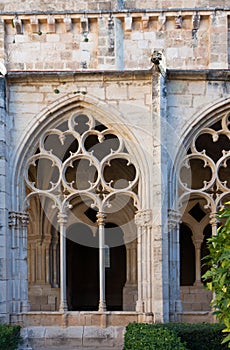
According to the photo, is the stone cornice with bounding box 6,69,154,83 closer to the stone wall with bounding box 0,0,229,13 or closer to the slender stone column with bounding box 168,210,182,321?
the slender stone column with bounding box 168,210,182,321

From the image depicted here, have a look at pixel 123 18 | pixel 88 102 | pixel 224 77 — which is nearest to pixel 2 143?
pixel 88 102

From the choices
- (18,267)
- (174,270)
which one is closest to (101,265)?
(174,270)

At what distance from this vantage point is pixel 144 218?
8.91 m

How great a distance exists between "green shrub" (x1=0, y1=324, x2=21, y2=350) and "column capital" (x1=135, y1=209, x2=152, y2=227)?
2200 millimetres

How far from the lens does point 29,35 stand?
12.1 meters

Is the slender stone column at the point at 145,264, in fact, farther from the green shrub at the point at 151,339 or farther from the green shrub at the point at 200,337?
the green shrub at the point at 151,339

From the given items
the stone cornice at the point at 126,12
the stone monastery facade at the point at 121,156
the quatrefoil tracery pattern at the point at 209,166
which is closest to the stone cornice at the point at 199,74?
the stone monastery facade at the point at 121,156

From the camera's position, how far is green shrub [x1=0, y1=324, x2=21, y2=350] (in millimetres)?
7277

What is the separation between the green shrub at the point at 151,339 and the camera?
643cm

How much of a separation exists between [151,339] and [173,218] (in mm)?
2574

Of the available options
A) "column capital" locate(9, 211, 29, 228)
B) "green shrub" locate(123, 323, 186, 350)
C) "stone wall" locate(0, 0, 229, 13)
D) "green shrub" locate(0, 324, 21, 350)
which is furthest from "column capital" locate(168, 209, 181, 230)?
"stone wall" locate(0, 0, 229, 13)

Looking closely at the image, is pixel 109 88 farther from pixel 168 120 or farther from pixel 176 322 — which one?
Answer: pixel 176 322

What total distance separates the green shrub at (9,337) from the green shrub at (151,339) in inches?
55.1

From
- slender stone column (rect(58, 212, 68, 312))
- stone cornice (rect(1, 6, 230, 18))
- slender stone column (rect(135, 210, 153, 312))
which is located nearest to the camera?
slender stone column (rect(135, 210, 153, 312))
